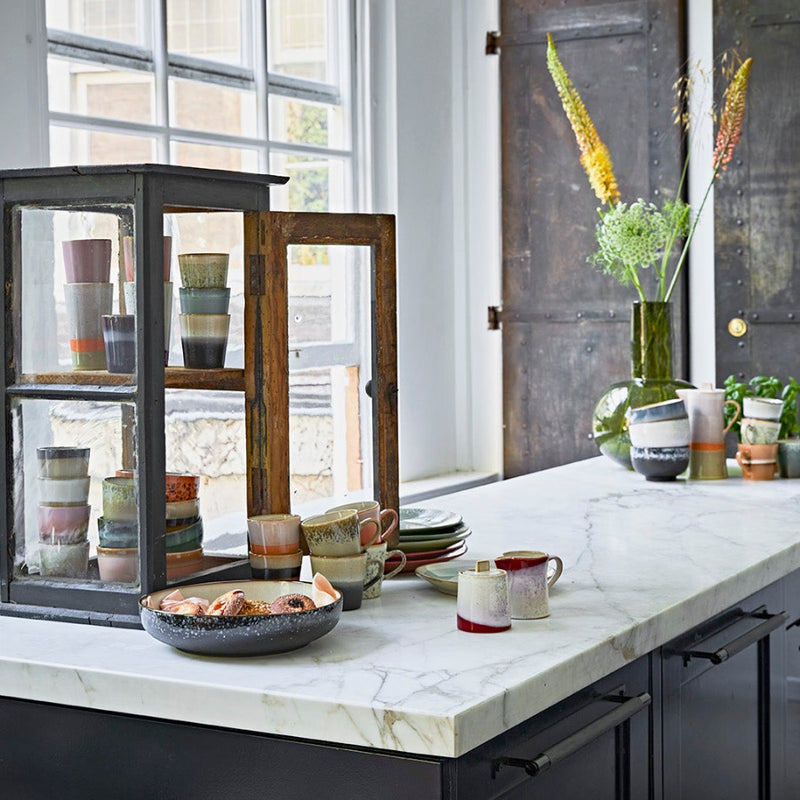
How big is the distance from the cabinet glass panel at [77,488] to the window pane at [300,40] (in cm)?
291

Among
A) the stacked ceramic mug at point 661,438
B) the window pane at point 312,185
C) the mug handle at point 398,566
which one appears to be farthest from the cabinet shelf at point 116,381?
the window pane at point 312,185

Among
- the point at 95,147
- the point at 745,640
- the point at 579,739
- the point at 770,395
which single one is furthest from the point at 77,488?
the point at 95,147

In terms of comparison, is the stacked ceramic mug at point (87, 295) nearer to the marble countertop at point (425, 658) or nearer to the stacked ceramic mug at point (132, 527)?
the stacked ceramic mug at point (132, 527)

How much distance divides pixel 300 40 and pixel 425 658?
339 centimetres

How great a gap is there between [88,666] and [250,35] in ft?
10.5

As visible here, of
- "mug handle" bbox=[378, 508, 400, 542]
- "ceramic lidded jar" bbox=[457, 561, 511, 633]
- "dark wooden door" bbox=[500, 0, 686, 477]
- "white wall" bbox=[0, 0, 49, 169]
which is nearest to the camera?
"ceramic lidded jar" bbox=[457, 561, 511, 633]

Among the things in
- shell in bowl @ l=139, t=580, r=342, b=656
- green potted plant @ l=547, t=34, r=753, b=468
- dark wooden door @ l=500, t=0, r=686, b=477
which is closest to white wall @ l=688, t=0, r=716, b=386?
dark wooden door @ l=500, t=0, r=686, b=477

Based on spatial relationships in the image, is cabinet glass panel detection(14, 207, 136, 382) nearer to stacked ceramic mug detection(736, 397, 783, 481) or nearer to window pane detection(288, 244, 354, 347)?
window pane detection(288, 244, 354, 347)

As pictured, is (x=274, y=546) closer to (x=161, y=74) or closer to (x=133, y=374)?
(x=133, y=374)

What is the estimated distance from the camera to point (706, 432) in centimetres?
302

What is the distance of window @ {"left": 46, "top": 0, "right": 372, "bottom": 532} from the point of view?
1.88 metres

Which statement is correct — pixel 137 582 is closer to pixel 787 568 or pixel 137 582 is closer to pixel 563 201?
pixel 787 568

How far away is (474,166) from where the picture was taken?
5.10 meters

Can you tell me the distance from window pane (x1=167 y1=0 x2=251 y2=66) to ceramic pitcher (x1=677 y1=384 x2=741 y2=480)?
1984 mm
